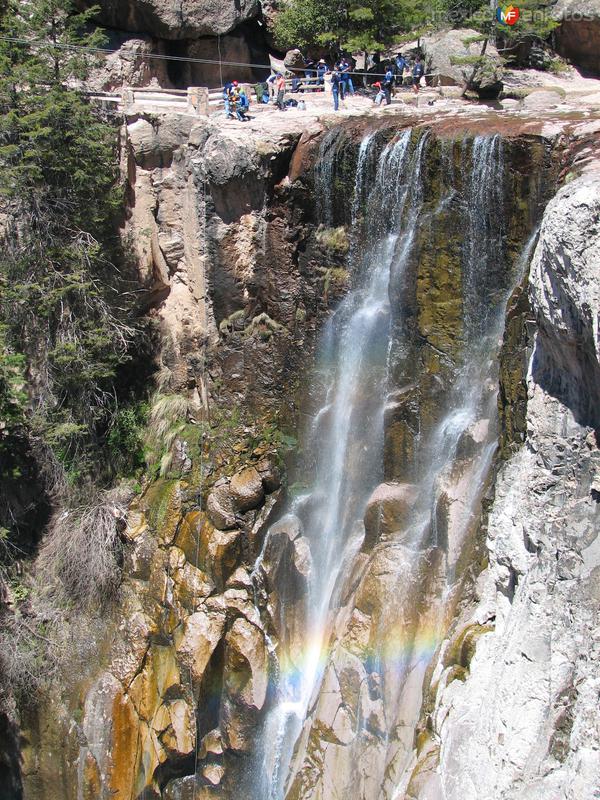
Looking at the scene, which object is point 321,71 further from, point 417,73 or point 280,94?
point 280,94

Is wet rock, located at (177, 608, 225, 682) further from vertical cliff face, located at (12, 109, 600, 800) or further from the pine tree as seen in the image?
the pine tree

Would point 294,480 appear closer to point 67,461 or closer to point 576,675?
point 67,461

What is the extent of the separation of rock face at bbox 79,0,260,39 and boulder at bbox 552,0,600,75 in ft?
29.8

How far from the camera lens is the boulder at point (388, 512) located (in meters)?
14.8

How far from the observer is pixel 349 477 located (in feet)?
54.1

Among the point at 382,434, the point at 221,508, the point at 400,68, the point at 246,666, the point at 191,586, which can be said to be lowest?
the point at 246,666

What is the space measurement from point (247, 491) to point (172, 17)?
1364 cm

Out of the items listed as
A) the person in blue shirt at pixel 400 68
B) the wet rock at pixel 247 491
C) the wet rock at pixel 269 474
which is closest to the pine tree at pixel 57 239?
the wet rock at pixel 247 491

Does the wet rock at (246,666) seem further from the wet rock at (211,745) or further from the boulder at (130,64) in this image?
the boulder at (130,64)

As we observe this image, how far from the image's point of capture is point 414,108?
19094mm

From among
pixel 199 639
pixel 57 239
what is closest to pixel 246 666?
pixel 199 639

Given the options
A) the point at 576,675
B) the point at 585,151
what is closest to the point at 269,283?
the point at 585,151

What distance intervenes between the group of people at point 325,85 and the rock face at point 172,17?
2233 mm

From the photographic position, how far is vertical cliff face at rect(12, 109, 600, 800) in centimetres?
1066
